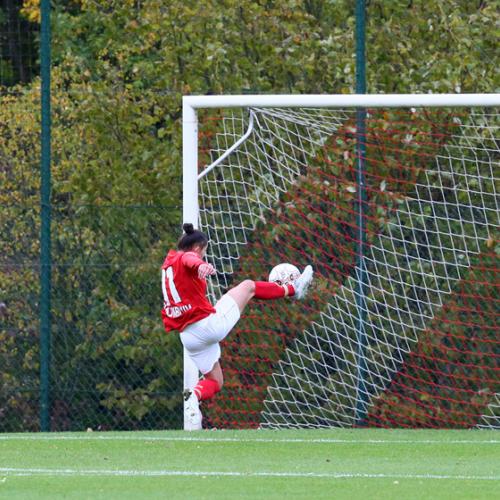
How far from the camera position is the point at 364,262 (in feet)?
38.9

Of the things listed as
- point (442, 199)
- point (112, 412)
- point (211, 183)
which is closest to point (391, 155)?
point (442, 199)

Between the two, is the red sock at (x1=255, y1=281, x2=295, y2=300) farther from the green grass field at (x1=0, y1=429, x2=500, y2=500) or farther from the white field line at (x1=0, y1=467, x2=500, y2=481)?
the white field line at (x1=0, y1=467, x2=500, y2=481)

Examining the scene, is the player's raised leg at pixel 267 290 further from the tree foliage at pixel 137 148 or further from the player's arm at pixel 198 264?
the tree foliage at pixel 137 148

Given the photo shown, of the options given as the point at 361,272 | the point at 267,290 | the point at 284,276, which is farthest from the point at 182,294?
the point at 361,272

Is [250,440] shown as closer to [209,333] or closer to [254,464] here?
[209,333]

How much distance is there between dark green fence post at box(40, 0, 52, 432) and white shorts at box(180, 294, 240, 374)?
2083 mm

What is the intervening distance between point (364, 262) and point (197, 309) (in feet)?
6.04

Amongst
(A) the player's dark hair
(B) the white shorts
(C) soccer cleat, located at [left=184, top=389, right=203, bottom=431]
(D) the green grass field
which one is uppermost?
(A) the player's dark hair

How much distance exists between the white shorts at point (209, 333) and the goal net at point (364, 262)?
1.17 m

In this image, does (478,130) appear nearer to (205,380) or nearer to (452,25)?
(452,25)

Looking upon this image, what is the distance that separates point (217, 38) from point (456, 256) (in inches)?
123

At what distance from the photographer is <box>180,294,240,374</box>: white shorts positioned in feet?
34.9

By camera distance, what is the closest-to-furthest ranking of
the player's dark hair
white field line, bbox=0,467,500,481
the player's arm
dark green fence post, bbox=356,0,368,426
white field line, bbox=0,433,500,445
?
white field line, bbox=0,467,500,481, the player's arm, white field line, bbox=0,433,500,445, the player's dark hair, dark green fence post, bbox=356,0,368,426

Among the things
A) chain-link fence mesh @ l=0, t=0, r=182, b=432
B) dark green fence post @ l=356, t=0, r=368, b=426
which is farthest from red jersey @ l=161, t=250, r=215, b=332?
chain-link fence mesh @ l=0, t=0, r=182, b=432
